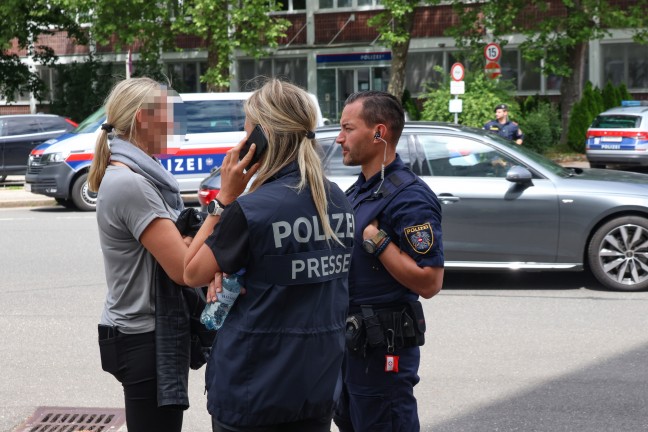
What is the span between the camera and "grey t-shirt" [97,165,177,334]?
310 centimetres

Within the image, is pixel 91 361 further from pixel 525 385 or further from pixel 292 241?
pixel 292 241

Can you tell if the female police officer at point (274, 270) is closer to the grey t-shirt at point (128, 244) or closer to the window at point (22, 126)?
the grey t-shirt at point (128, 244)

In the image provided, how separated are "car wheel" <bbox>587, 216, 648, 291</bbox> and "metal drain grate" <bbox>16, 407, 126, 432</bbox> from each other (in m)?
4.96

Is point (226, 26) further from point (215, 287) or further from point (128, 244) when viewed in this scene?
point (215, 287)

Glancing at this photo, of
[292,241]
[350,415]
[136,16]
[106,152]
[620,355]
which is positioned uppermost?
[136,16]

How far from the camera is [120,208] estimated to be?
3.11m

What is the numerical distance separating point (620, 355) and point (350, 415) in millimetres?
3683

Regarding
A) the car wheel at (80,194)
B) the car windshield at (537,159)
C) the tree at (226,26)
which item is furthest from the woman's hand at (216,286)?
Result: the tree at (226,26)

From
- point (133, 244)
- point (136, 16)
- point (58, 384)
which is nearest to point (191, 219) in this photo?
point (133, 244)

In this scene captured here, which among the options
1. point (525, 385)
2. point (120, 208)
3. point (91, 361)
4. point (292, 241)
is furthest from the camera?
point (91, 361)

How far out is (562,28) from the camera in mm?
29328

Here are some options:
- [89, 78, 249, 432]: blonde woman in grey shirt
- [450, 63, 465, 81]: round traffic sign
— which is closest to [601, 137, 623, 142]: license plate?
[450, 63, 465, 81]: round traffic sign

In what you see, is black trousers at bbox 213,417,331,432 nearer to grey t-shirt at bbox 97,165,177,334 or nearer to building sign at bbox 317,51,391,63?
grey t-shirt at bbox 97,165,177,334

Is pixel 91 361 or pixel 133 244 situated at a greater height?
pixel 133 244
